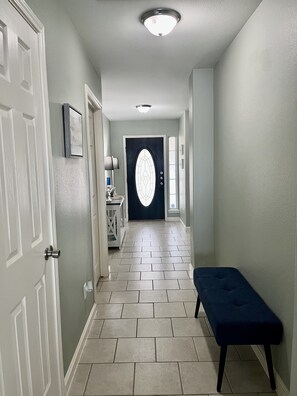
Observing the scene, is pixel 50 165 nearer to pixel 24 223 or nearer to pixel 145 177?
pixel 24 223

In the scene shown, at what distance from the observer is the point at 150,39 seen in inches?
99.6

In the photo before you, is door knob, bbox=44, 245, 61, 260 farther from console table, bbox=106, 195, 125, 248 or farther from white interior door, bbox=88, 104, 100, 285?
console table, bbox=106, 195, 125, 248

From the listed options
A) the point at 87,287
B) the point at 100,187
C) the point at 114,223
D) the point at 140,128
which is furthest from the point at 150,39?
the point at 140,128

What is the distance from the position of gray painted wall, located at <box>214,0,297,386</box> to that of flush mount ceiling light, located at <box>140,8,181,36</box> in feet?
1.91

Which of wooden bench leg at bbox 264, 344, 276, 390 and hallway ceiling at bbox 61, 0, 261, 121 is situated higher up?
hallway ceiling at bbox 61, 0, 261, 121

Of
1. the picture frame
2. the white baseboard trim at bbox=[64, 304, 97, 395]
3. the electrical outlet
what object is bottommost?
the white baseboard trim at bbox=[64, 304, 97, 395]

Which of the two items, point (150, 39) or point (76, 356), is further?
point (150, 39)

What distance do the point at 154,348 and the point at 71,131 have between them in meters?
1.75

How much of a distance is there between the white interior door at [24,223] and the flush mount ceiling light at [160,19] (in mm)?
967

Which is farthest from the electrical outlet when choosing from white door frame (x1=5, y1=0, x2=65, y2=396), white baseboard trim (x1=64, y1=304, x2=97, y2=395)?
white door frame (x1=5, y1=0, x2=65, y2=396)

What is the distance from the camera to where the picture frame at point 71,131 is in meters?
1.96

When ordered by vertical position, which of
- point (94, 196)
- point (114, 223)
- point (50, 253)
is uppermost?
point (94, 196)

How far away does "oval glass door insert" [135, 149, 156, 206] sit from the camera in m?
7.39

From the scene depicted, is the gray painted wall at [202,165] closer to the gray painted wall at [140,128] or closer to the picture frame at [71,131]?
the picture frame at [71,131]
